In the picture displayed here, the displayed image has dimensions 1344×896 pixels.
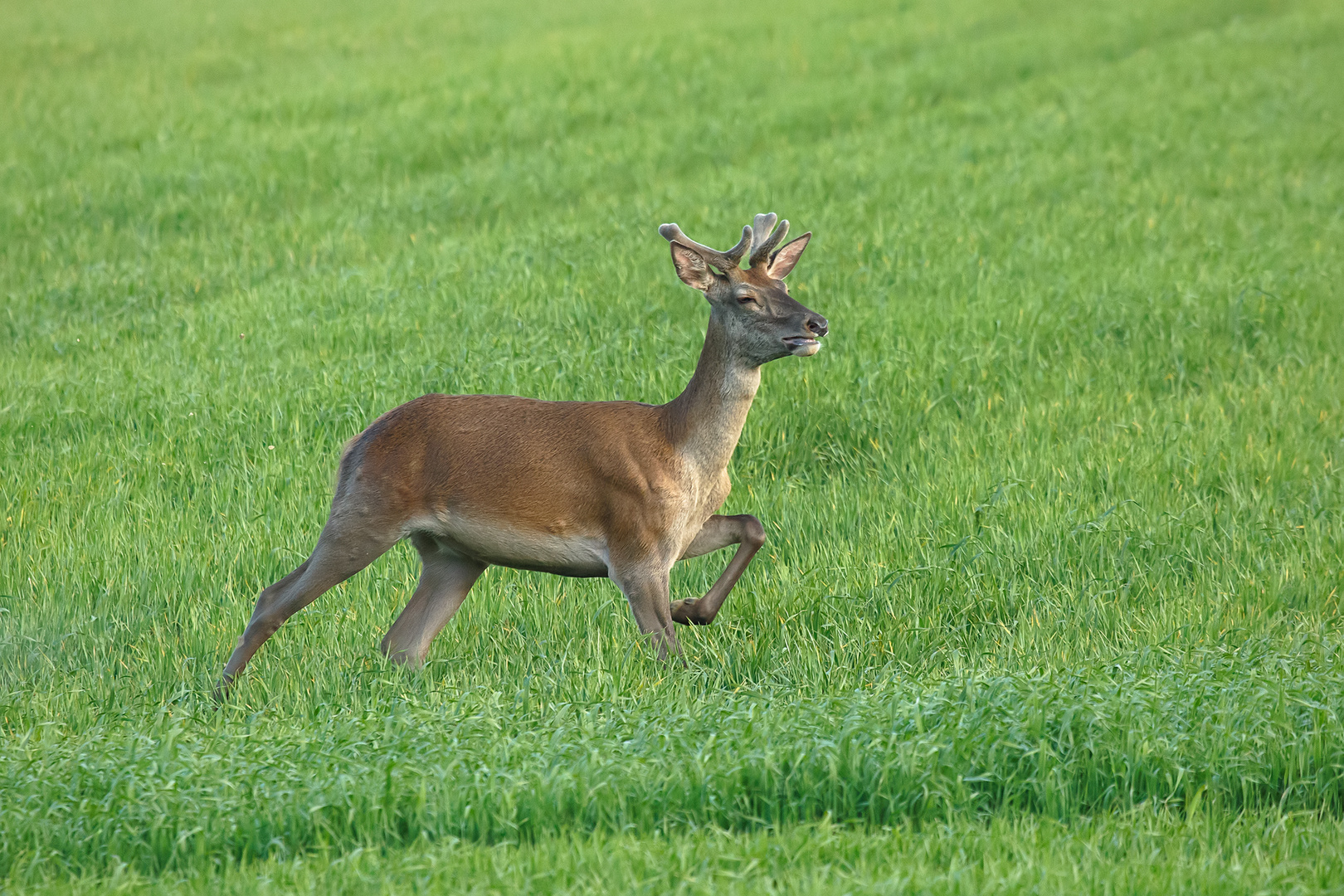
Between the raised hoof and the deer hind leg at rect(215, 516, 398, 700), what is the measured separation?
1.21m

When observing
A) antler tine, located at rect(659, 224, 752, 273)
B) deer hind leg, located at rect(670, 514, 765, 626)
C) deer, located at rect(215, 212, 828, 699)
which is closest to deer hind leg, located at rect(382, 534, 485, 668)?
deer, located at rect(215, 212, 828, 699)

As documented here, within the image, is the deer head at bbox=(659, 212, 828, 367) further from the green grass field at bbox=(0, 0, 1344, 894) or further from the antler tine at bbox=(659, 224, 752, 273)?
the green grass field at bbox=(0, 0, 1344, 894)

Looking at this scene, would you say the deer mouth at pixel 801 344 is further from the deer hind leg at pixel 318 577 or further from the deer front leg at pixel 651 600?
the deer hind leg at pixel 318 577

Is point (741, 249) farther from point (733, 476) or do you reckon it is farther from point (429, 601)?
point (733, 476)

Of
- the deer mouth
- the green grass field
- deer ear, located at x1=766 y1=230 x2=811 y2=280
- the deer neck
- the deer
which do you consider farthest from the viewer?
deer ear, located at x1=766 y1=230 x2=811 y2=280

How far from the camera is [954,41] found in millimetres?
25281

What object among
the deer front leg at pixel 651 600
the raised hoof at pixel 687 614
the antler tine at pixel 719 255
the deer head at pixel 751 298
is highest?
the antler tine at pixel 719 255

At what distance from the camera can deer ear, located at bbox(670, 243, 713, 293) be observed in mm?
6355

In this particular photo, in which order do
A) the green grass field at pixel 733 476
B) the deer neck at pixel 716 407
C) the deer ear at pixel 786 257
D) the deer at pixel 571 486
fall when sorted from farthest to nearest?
the deer ear at pixel 786 257
the deer neck at pixel 716 407
the deer at pixel 571 486
the green grass field at pixel 733 476

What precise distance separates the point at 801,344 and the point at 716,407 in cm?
53

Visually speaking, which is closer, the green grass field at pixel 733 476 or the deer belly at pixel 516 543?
the green grass field at pixel 733 476

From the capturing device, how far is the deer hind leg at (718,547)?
6.39m

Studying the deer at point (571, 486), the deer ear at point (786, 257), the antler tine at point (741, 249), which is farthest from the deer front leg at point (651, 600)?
the deer ear at point (786, 257)

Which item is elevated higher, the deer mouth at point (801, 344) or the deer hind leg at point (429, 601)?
the deer mouth at point (801, 344)
